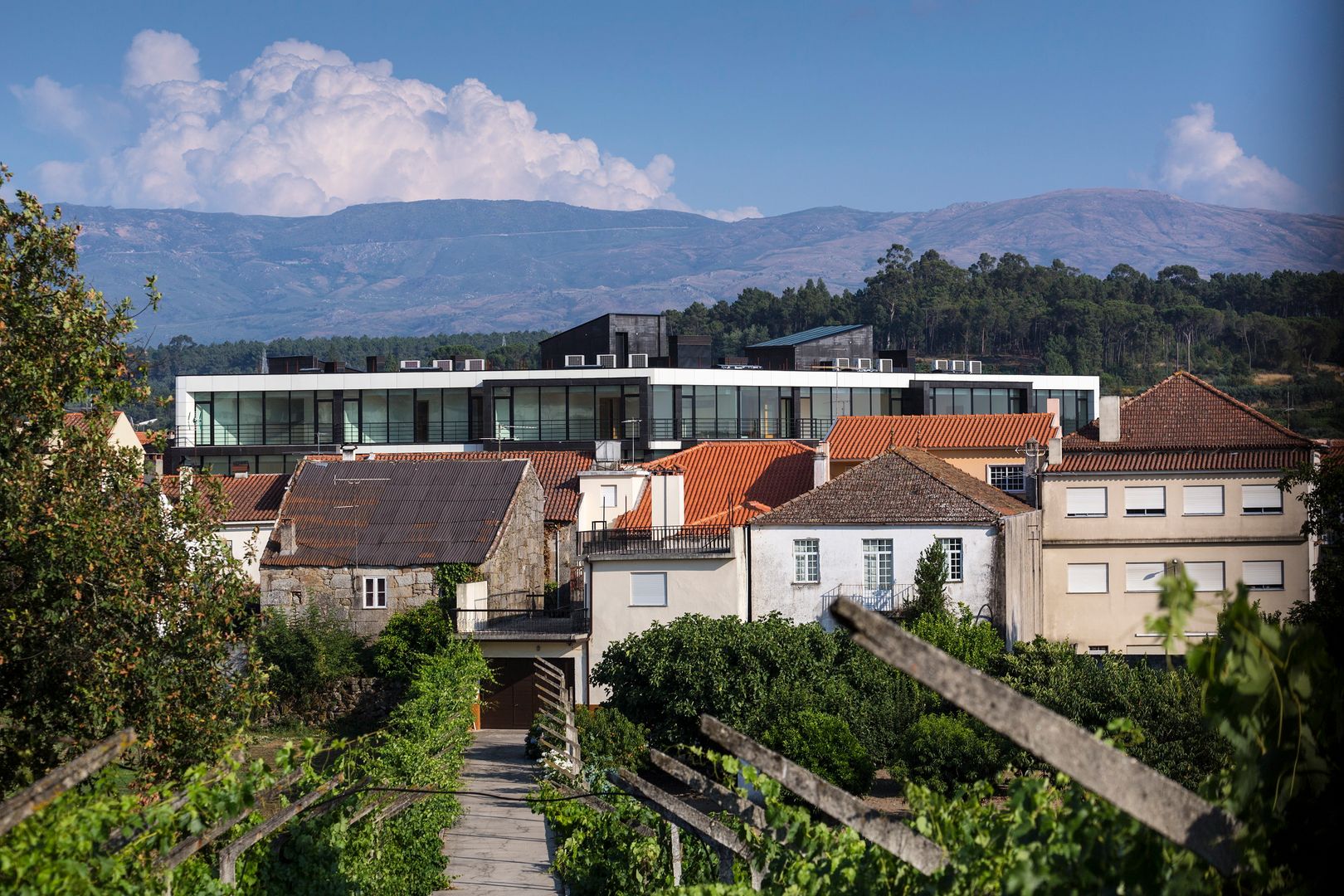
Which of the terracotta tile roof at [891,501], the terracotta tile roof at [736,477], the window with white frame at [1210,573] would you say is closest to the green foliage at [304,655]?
the terracotta tile roof at [736,477]

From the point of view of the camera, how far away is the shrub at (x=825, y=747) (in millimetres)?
33688

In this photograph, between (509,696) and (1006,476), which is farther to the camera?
(1006,476)

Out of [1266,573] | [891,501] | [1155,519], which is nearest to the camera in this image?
[891,501]

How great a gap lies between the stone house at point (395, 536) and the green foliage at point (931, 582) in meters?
13.3

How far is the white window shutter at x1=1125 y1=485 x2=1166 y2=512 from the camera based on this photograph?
161ft

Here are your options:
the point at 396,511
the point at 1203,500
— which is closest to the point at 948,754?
the point at 1203,500

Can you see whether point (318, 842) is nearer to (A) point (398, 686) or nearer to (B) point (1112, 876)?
(B) point (1112, 876)

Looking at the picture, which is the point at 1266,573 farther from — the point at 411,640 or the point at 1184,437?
the point at 411,640

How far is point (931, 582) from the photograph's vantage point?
4131 cm

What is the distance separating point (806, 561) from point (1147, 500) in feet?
43.1

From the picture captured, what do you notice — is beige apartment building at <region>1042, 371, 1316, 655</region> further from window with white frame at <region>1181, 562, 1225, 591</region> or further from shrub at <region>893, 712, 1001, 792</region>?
shrub at <region>893, 712, 1001, 792</region>

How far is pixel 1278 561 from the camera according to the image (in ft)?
157

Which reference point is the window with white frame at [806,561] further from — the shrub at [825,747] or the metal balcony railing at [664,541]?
the shrub at [825,747]

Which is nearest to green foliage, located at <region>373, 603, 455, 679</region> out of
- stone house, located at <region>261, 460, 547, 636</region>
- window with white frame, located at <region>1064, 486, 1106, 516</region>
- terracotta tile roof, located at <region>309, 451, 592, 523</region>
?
stone house, located at <region>261, 460, 547, 636</region>
